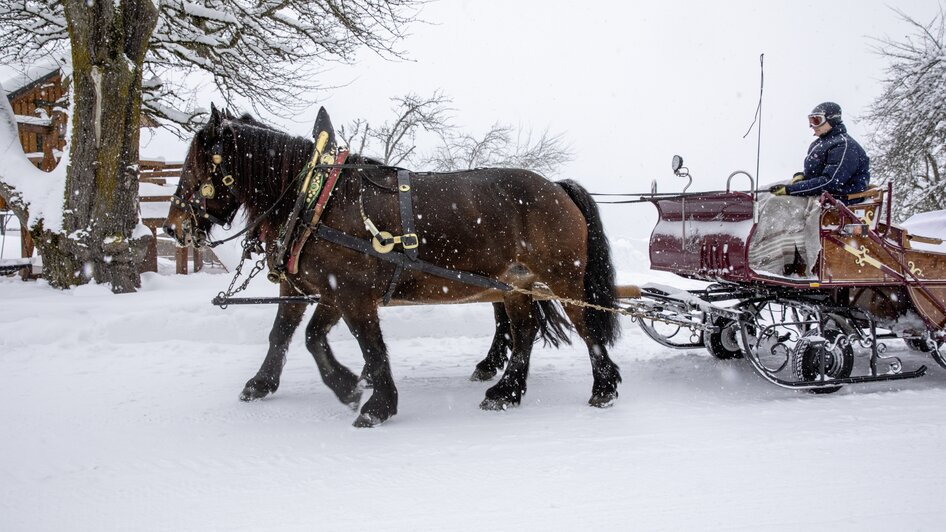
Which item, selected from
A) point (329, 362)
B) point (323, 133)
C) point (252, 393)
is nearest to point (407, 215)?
point (323, 133)

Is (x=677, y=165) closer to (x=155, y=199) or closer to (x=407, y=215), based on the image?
(x=407, y=215)

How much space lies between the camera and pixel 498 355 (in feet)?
17.5

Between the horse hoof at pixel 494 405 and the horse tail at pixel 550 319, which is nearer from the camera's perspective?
the horse hoof at pixel 494 405

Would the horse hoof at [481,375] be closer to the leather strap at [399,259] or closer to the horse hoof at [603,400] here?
the horse hoof at [603,400]

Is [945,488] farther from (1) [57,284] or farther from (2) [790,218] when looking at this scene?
(1) [57,284]

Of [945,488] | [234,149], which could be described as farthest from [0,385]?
[945,488]

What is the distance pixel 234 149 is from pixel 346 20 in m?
5.57

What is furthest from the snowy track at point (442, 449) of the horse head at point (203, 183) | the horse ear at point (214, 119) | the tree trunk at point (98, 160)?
the horse ear at point (214, 119)

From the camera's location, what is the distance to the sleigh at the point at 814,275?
4703mm

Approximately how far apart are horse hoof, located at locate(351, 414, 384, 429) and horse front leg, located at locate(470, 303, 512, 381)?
149 cm

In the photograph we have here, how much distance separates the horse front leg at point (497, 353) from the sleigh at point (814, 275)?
1328 millimetres

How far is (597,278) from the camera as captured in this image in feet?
15.4

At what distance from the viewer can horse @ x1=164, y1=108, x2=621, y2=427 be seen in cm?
397

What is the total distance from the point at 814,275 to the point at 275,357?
4071 mm
